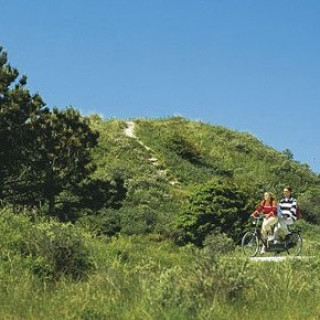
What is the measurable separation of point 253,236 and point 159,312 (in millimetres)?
14784

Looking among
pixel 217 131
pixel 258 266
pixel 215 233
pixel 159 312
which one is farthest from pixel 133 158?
pixel 159 312

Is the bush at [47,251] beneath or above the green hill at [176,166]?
beneath

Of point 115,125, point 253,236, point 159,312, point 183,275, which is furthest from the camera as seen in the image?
point 115,125

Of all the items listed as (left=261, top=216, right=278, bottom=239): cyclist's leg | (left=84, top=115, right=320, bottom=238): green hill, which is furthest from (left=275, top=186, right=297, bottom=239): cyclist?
(left=84, top=115, right=320, bottom=238): green hill

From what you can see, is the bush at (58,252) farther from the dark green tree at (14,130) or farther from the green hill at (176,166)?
the green hill at (176,166)

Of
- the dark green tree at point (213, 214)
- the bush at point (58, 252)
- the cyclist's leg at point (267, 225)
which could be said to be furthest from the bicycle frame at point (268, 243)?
the bush at point (58, 252)

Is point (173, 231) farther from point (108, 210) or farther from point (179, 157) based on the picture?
point (179, 157)

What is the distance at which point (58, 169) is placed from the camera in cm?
3016

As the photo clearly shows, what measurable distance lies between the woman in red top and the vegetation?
124cm

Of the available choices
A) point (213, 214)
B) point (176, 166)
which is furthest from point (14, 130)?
point (176, 166)

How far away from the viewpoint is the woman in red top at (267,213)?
21.9 m

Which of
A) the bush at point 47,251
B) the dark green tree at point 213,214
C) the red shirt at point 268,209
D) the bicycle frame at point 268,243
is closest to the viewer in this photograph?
the bush at point 47,251

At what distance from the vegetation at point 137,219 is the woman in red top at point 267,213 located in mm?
1244

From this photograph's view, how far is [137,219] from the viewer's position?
38656 millimetres
